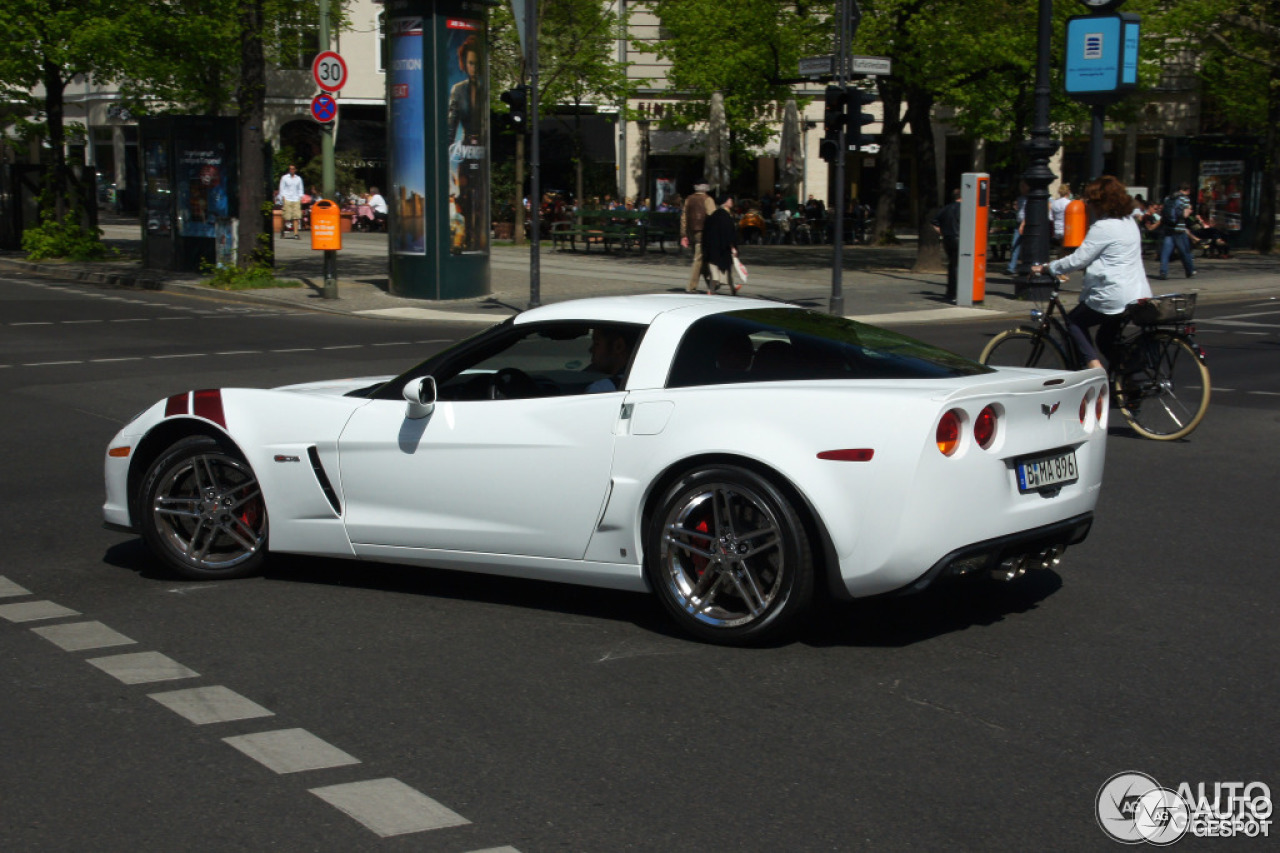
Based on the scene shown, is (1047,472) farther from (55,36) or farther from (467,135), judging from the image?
(55,36)

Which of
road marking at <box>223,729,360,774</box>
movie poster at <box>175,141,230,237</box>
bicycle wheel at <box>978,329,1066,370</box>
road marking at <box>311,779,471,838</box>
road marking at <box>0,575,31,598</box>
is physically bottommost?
road marking at <box>0,575,31,598</box>

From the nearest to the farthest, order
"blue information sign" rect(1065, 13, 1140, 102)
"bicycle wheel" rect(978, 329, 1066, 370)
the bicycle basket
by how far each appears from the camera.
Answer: the bicycle basket, "bicycle wheel" rect(978, 329, 1066, 370), "blue information sign" rect(1065, 13, 1140, 102)

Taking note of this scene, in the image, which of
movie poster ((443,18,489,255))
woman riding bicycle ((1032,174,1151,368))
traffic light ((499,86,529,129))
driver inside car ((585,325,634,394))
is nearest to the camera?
driver inside car ((585,325,634,394))

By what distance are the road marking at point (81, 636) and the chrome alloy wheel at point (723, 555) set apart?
2.12 metres

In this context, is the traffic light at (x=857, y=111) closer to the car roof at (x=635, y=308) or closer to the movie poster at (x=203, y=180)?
the movie poster at (x=203, y=180)

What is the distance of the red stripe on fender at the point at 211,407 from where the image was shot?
6.62 m

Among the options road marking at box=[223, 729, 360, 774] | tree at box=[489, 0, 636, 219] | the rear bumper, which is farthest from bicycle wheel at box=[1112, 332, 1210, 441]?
tree at box=[489, 0, 636, 219]

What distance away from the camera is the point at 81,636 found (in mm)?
5793

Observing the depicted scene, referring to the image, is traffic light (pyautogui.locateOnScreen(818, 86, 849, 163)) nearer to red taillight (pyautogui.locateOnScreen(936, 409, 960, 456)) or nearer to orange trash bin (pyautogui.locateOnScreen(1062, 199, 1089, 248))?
orange trash bin (pyautogui.locateOnScreen(1062, 199, 1089, 248))

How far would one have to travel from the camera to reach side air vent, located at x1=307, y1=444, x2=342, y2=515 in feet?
21.1

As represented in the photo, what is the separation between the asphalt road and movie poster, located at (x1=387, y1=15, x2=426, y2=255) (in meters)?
15.4

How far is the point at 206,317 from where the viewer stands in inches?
816

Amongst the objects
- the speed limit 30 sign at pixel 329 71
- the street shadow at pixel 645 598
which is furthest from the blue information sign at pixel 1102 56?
the street shadow at pixel 645 598

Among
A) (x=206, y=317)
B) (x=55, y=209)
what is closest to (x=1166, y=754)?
(x=206, y=317)
